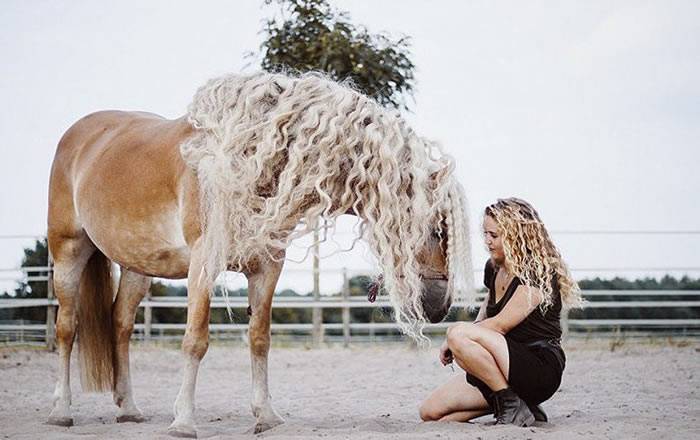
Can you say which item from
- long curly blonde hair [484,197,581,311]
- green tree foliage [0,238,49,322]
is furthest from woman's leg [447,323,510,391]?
green tree foliage [0,238,49,322]

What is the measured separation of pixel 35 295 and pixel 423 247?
8378 mm

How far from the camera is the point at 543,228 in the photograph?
3.55 m

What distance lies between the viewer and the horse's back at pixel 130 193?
3.71 metres

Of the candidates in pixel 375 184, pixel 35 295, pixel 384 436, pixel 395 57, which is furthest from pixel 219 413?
pixel 35 295

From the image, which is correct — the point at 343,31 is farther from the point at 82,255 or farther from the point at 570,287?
the point at 570,287

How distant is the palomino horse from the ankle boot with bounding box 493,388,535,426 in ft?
1.58

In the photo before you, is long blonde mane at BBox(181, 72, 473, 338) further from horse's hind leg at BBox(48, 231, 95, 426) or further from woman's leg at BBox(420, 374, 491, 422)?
horse's hind leg at BBox(48, 231, 95, 426)

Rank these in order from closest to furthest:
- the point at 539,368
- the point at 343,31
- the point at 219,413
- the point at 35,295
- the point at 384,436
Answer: the point at 384,436 < the point at 539,368 < the point at 219,413 < the point at 343,31 < the point at 35,295

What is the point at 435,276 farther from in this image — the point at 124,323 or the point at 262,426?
the point at 124,323

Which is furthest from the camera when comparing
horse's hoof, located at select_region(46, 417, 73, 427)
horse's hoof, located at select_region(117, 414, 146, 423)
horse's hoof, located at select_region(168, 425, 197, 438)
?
horse's hoof, located at select_region(117, 414, 146, 423)

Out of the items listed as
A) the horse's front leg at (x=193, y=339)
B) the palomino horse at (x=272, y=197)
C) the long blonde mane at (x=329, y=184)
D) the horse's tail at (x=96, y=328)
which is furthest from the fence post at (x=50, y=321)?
the long blonde mane at (x=329, y=184)

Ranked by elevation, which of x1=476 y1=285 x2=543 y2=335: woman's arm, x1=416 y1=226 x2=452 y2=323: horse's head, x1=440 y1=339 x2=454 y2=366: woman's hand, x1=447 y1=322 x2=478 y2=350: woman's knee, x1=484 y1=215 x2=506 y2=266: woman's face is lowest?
x1=440 y1=339 x2=454 y2=366: woman's hand

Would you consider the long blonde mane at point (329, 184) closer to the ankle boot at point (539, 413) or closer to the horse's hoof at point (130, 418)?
the ankle boot at point (539, 413)

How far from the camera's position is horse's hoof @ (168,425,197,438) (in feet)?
11.0
